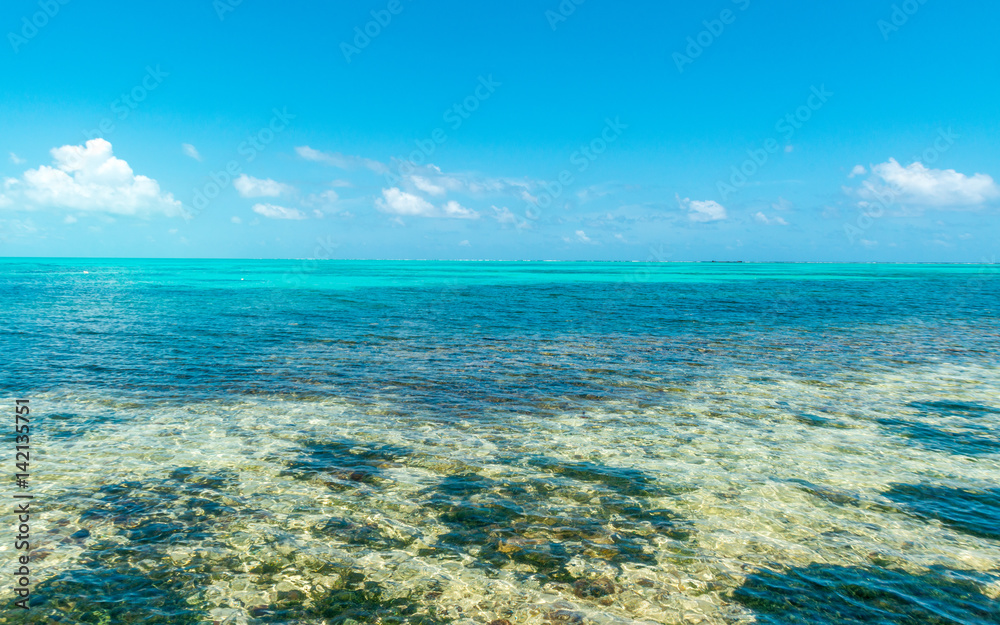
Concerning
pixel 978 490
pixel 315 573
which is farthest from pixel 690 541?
pixel 978 490

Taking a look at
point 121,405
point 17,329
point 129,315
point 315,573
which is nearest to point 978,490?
point 315,573

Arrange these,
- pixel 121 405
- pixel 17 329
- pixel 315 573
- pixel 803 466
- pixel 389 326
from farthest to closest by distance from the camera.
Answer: pixel 389 326, pixel 17 329, pixel 121 405, pixel 803 466, pixel 315 573

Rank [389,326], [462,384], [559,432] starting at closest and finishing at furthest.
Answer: [559,432], [462,384], [389,326]

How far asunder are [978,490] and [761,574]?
706 centimetres

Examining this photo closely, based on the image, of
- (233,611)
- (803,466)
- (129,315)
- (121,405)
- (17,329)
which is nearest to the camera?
(233,611)

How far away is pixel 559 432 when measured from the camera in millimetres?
15359

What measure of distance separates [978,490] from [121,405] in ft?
78.8

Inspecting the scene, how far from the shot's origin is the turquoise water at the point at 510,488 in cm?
786

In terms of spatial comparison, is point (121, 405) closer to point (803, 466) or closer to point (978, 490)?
point (803, 466)

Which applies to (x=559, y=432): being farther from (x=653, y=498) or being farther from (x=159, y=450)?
(x=159, y=450)

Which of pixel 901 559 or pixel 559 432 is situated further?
pixel 559 432

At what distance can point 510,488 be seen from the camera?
11562 mm

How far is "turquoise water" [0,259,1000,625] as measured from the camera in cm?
786

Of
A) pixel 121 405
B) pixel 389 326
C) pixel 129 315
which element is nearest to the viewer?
pixel 121 405
